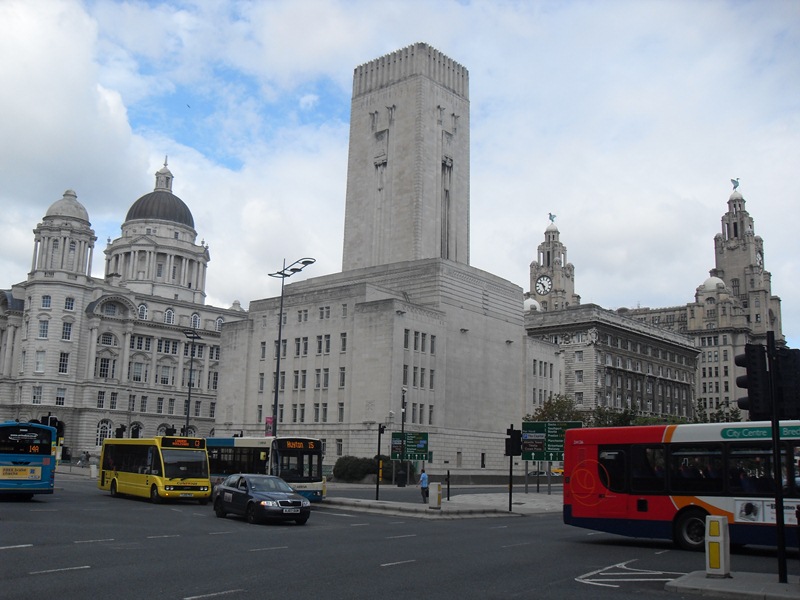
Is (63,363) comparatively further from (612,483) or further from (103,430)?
(612,483)

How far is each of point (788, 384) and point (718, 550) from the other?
3.27 m

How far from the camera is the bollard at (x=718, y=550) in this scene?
47.2 feet

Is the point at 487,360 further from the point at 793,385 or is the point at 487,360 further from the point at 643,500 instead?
the point at 793,385

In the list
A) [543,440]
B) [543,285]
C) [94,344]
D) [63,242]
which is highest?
[543,285]

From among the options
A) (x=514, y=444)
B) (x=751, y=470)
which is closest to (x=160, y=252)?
(x=514, y=444)

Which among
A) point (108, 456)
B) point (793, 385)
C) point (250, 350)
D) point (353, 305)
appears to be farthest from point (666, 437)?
point (250, 350)

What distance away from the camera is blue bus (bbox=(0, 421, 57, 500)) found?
28.4m

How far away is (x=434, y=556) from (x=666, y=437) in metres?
7.13

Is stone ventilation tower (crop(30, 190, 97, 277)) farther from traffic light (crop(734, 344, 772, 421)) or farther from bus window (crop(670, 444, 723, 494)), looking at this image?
traffic light (crop(734, 344, 772, 421))

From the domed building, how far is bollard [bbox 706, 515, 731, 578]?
7795cm

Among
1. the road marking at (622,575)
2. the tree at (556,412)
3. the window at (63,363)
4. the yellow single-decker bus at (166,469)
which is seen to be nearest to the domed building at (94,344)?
the window at (63,363)

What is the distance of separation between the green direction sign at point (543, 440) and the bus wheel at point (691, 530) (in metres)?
23.1

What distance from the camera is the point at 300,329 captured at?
72.4 m

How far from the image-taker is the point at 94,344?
98.4 meters
